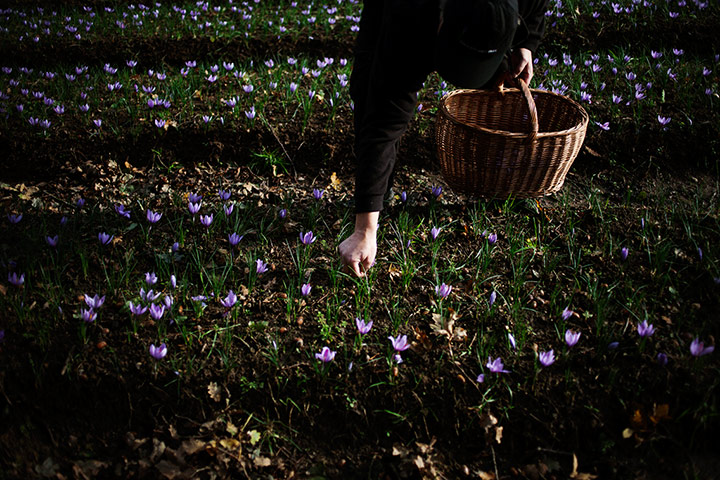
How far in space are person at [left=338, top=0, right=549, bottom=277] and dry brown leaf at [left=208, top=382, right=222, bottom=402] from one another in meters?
0.69

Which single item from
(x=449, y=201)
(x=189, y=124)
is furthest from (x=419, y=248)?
(x=189, y=124)

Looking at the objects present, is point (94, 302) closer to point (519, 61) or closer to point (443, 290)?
point (443, 290)

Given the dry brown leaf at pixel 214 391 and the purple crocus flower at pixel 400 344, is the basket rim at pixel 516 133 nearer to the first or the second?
the purple crocus flower at pixel 400 344

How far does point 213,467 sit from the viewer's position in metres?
1.56

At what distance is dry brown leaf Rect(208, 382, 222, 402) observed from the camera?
5.56 ft

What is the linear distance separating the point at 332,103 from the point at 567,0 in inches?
125

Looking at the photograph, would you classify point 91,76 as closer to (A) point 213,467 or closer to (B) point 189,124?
(B) point 189,124

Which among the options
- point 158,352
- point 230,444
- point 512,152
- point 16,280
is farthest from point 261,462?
point 512,152

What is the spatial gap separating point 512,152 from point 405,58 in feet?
3.00

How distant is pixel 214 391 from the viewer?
1.71 meters

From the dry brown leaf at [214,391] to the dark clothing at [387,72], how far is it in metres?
0.83

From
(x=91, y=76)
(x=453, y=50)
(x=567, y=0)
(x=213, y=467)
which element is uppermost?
(x=567, y=0)

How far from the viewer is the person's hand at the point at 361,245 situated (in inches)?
74.9

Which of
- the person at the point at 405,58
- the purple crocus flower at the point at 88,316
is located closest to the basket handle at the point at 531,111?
the person at the point at 405,58
